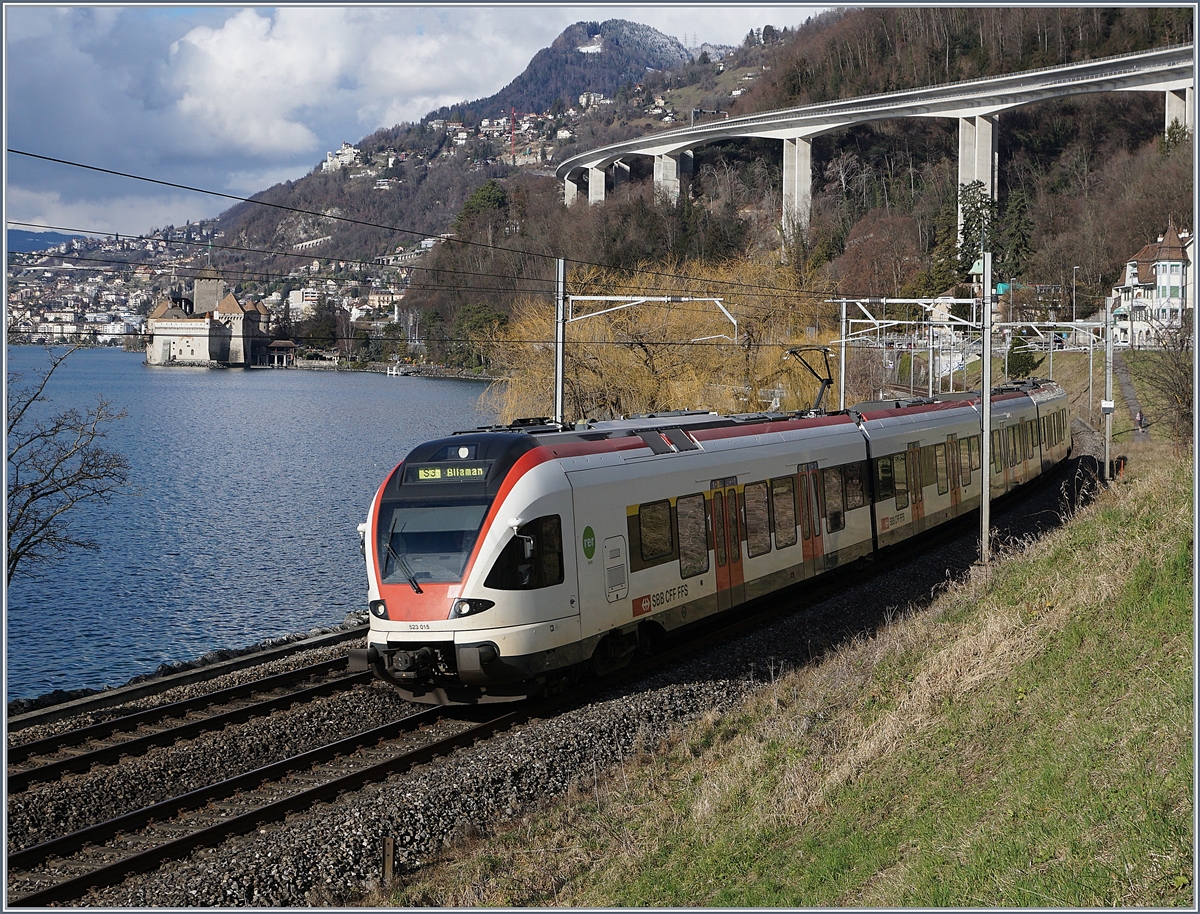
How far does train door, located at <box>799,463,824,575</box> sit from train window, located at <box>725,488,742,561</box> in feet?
7.27

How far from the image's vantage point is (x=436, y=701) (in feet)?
42.5

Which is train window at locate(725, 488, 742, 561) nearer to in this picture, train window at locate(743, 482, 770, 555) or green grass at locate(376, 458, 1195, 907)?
train window at locate(743, 482, 770, 555)

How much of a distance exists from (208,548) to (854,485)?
73.0 feet

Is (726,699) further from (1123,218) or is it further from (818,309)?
(1123,218)

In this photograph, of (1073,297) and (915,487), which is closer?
(915,487)

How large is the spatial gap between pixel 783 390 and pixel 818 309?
537 cm

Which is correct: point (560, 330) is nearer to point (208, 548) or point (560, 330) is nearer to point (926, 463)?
point (926, 463)

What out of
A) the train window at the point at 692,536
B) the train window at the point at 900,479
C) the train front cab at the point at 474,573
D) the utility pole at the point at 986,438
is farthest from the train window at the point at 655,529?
the train window at the point at 900,479

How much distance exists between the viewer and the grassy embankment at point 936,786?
6965mm

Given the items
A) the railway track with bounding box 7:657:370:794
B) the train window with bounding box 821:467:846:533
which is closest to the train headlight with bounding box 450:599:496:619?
the railway track with bounding box 7:657:370:794

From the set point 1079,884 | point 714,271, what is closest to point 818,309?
point 714,271

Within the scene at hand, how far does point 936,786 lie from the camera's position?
898 centimetres

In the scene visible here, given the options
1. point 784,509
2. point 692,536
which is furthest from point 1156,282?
point 692,536

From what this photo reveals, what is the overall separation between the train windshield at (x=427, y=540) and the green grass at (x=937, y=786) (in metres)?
2.81
